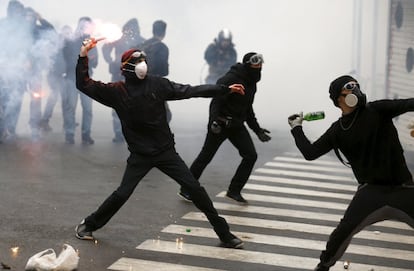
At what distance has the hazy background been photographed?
62.9ft

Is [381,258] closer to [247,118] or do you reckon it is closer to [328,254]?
[328,254]

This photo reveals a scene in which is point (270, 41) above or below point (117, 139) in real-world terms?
above

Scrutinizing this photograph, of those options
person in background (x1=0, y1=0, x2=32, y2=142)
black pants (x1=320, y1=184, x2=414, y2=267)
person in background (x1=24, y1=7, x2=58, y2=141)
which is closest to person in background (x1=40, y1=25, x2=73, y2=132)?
person in background (x1=24, y1=7, x2=58, y2=141)

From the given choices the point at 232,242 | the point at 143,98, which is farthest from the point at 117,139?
the point at 232,242

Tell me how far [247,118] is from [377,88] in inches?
235

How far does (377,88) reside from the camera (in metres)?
14.8

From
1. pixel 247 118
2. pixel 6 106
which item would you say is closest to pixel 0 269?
pixel 247 118

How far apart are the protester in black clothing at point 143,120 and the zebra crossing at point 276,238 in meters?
0.38

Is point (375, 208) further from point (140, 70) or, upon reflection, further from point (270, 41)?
point (270, 41)

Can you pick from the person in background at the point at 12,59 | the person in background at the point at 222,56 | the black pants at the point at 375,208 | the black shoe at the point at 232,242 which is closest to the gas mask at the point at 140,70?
the black shoe at the point at 232,242

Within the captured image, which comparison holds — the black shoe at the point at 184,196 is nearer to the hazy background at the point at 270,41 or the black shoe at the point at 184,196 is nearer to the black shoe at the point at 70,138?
the black shoe at the point at 70,138

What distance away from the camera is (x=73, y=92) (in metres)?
14.1

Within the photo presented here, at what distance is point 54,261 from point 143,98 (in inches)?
64.0

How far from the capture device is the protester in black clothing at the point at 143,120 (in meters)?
7.25
